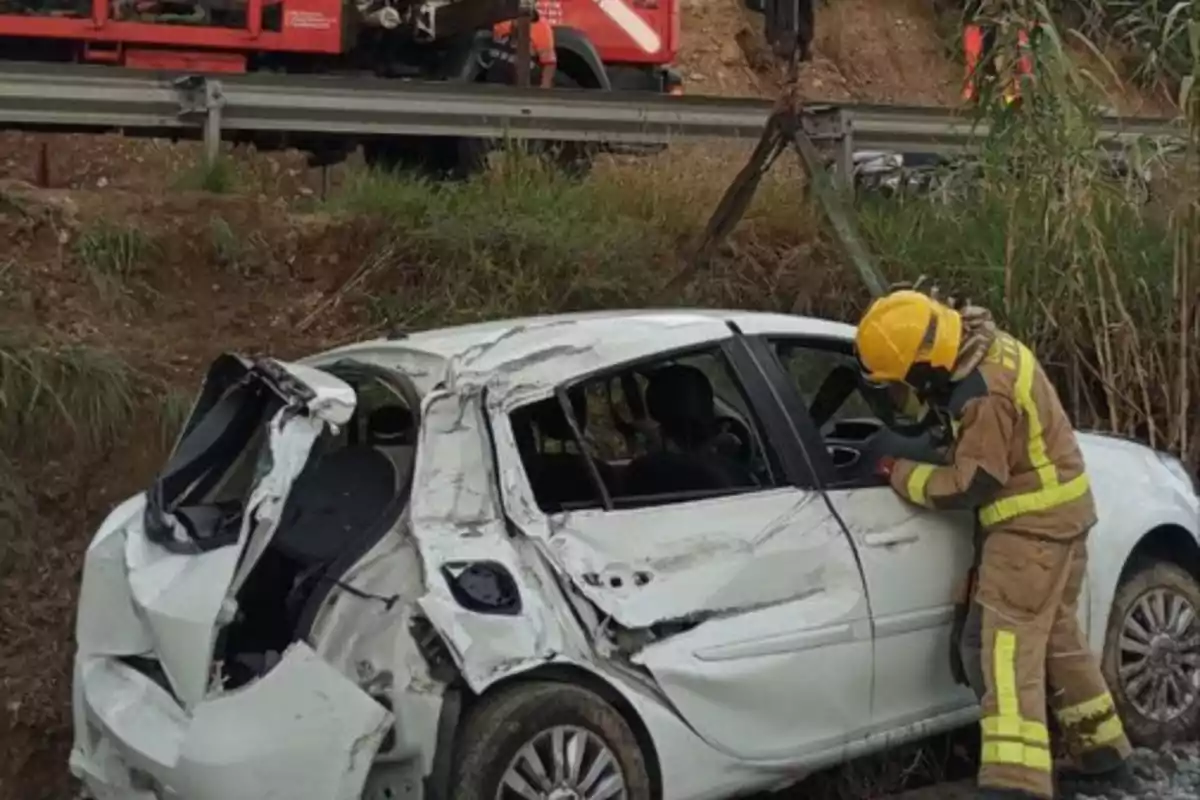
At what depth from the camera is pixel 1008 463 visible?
521 cm

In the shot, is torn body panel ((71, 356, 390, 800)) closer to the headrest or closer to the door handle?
the headrest

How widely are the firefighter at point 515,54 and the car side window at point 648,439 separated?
576 cm

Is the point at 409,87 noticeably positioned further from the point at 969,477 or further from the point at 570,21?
the point at 570,21

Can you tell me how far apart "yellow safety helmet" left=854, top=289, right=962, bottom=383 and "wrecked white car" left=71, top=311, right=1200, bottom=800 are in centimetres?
27

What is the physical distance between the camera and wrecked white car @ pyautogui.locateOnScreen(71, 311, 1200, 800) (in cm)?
427

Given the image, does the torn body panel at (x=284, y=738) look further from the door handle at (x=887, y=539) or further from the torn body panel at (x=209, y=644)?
the door handle at (x=887, y=539)

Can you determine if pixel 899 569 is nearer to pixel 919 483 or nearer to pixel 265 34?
pixel 919 483

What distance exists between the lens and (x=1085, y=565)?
5.40m

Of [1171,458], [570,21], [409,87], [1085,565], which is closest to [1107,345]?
[1171,458]

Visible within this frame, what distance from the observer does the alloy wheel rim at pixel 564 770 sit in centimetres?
438

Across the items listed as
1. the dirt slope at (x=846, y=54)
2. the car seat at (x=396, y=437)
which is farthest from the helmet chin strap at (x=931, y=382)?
the dirt slope at (x=846, y=54)

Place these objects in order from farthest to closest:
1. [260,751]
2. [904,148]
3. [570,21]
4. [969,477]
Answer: [570,21], [904,148], [969,477], [260,751]

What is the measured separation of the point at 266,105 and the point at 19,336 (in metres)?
2.18

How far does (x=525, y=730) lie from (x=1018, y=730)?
5.08 feet
